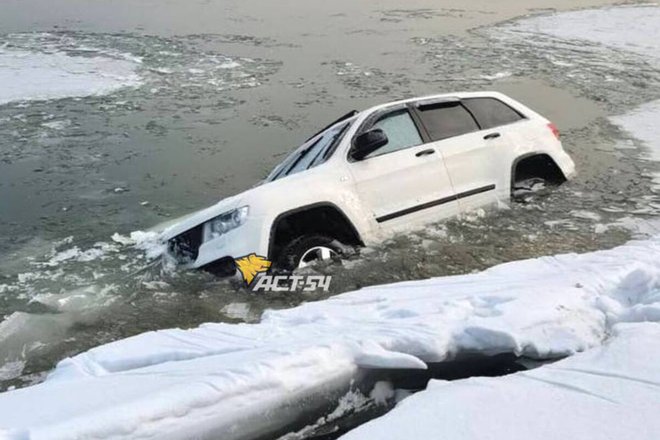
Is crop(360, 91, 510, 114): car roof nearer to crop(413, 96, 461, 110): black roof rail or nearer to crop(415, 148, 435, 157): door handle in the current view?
crop(413, 96, 461, 110): black roof rail

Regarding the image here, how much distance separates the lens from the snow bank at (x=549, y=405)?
2.69m

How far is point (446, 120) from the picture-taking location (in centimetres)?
780

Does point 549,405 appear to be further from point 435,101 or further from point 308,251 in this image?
point 435,101

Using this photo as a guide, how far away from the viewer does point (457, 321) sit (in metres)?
4.08

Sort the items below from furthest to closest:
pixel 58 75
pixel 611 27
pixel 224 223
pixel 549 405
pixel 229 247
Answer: pixel 611 27 < pixel 58 75 < pixel 224 223 < pixel 229 247 < pixel 549 405

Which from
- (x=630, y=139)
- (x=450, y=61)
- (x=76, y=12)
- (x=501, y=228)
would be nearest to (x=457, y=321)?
(x=501, y=228)

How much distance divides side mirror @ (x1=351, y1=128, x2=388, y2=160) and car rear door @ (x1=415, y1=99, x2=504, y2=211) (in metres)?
0.92

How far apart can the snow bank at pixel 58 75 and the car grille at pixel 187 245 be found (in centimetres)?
1037

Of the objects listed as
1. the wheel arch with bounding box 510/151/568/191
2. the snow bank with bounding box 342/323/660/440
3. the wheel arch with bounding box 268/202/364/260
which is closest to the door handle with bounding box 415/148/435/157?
the wheel arch with bounding box 268/202/364/260

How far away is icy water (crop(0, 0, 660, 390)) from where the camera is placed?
6.53 meters

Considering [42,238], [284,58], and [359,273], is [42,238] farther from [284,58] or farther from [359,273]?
[284,58]

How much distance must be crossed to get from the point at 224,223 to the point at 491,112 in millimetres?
3639

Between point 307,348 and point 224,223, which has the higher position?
point 307,348

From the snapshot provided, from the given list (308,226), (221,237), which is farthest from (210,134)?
(221,237)
